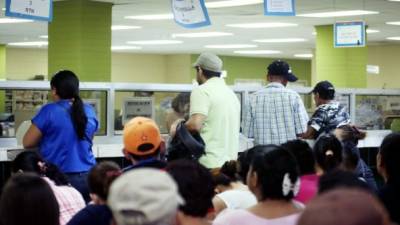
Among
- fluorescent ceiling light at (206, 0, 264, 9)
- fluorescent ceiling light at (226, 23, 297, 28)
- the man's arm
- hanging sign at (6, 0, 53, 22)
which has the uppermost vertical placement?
fluorescent ceiling light at (226, 23, 297, 28)

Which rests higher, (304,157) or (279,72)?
(279,72)

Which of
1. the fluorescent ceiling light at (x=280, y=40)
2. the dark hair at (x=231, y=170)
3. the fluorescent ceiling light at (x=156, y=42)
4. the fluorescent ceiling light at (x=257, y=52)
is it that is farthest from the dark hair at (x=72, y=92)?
the fluorescent ceiling light at (x=257, y=52)

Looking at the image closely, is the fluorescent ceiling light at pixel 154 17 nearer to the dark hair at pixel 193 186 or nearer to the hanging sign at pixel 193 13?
the hanging sign at pixel 193 13

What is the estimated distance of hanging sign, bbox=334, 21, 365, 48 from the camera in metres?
14.5

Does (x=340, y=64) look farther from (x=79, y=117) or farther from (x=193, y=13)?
(x=79, y=117)

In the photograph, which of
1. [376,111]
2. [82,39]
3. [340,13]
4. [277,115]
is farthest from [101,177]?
[340,13]

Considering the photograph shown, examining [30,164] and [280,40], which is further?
[280,40]

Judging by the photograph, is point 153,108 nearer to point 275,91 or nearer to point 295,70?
point 275,91

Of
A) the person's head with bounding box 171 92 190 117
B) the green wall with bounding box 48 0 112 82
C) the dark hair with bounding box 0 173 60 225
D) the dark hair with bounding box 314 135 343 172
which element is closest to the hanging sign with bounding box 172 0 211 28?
the person's head with bounding box 171 92 190 117

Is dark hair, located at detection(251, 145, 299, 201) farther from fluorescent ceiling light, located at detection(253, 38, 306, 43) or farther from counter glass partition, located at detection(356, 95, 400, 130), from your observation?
fluorescent ceiling light, located at detection(253, 38, 306, 43)

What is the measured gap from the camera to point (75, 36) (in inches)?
556

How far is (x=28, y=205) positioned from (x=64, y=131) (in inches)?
103

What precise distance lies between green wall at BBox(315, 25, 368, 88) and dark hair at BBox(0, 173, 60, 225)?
1591cm

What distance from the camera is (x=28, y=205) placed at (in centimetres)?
271
